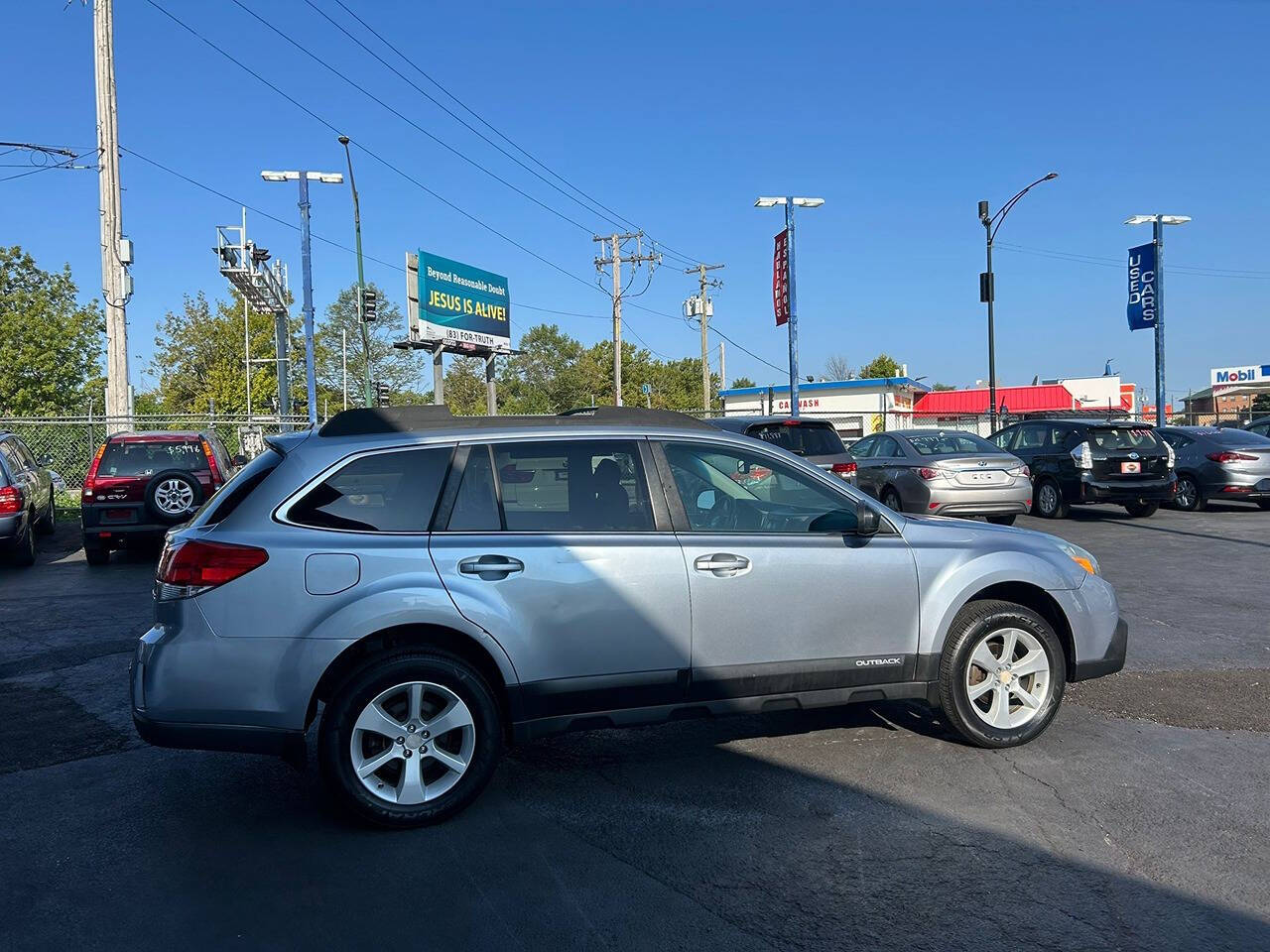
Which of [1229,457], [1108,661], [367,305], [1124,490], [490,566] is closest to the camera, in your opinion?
[490,566]

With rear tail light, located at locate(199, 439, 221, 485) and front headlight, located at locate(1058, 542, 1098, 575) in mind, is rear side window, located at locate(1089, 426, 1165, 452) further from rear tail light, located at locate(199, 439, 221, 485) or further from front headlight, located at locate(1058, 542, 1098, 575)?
rear tail light, located at locate(199, 439, 221, 485)

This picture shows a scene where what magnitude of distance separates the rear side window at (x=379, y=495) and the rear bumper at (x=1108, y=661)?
3402 mm

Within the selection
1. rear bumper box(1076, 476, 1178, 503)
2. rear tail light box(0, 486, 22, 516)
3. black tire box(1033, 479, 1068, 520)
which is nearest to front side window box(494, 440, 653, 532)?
rear tail light box(0, 486, 22, 516)

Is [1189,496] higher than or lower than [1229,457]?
lower

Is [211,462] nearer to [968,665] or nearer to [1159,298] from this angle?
[968,665]

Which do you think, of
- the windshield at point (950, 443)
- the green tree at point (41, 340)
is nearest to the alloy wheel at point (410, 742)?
the windshield at point (950, 443)

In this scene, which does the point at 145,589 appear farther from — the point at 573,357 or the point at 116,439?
the point at 573,357

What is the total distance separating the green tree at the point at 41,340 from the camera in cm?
4022

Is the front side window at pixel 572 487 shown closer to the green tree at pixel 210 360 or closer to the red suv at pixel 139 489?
the red suv at pixel 139 489

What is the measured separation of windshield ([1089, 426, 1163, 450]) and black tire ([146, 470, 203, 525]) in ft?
44.3

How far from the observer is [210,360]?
6469 centimetres

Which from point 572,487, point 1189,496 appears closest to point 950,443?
point 1189,496

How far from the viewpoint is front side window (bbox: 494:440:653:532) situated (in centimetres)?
455

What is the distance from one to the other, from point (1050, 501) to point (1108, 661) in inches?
498
